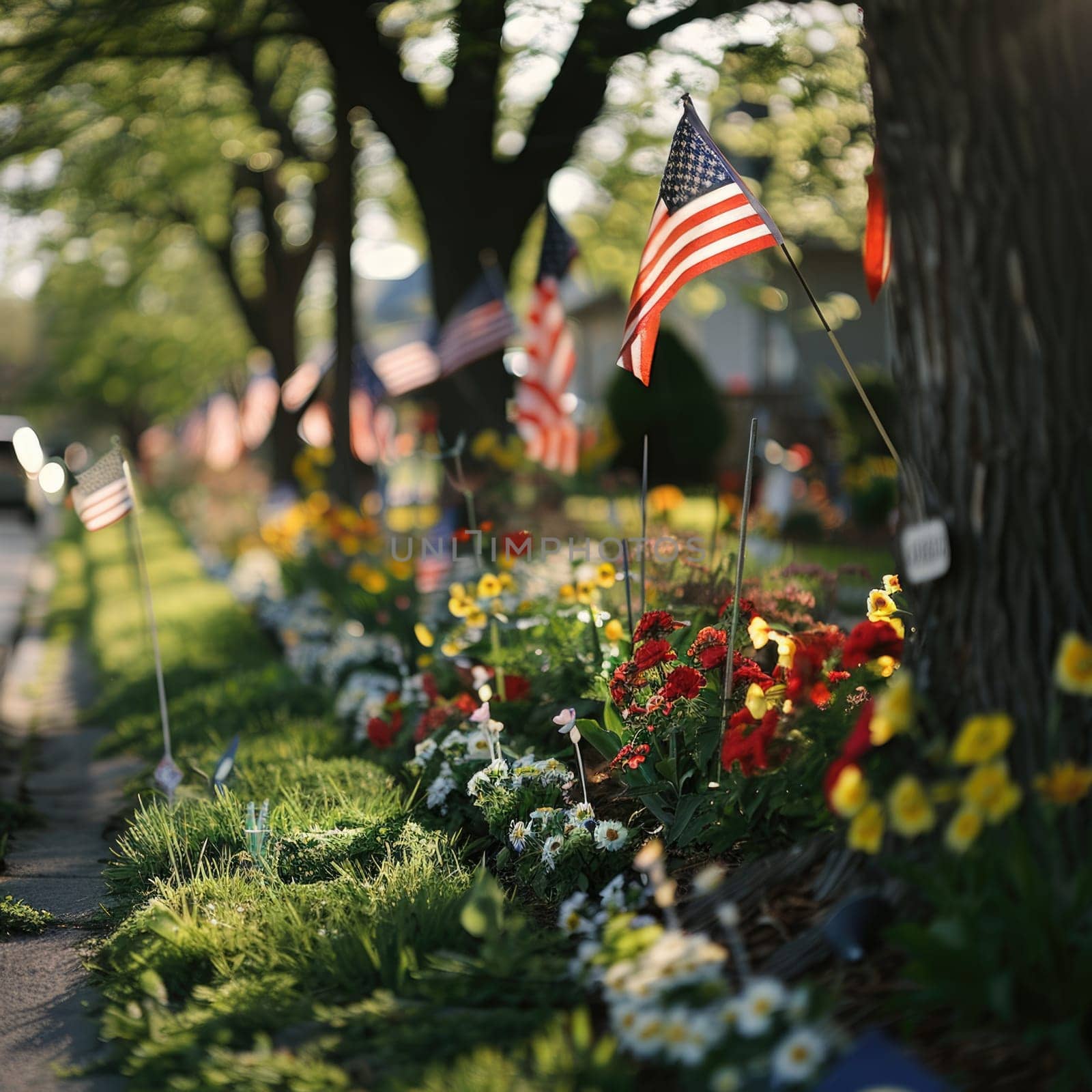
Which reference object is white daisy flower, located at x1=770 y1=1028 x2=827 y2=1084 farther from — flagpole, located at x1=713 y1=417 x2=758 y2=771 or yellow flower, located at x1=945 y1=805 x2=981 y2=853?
flagpole, located at x1=713 y1=417 x2=758 y2=771

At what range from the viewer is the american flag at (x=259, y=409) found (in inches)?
884

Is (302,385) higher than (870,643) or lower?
lower

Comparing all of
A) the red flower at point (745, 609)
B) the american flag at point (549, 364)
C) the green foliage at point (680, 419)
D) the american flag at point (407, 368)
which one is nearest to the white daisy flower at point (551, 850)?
the red flower at point (745, 609)

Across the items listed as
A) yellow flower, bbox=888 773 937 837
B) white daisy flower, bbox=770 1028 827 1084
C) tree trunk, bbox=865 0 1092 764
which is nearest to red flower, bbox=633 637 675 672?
tree trunk, bbox=865 0 1092 764

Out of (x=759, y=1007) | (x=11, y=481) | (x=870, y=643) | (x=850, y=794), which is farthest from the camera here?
(x=11, y=481)

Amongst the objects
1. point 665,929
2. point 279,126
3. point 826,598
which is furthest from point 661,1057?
point 279,126

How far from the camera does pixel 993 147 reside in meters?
3.17

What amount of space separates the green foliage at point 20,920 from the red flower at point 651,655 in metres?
2.26

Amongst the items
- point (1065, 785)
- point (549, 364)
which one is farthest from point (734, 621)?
point (549, 364)

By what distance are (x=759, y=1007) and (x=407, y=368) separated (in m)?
10.6

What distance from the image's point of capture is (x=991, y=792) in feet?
9.14

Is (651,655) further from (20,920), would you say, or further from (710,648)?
(20,920)

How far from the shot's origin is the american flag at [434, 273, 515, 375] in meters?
10.4

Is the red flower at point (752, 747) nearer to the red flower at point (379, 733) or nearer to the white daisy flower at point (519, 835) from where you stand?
the white daisy flower at point (519, 835)
